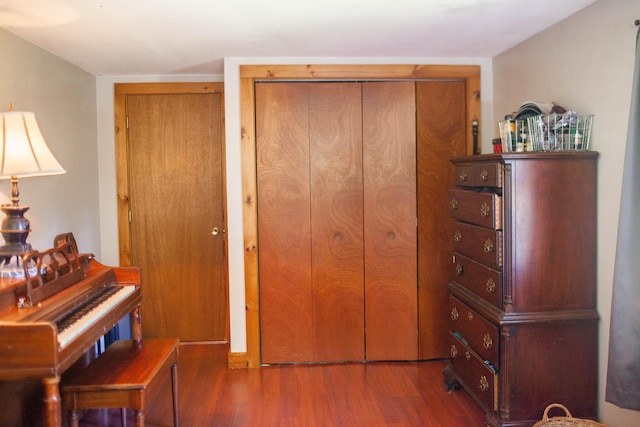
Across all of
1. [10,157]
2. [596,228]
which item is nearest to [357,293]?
[596,228]

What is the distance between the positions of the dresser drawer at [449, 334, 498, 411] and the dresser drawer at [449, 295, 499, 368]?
0.05m

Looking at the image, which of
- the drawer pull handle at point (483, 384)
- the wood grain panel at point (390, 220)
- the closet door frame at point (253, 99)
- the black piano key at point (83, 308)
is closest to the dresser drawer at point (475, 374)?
the drawer pull handle at point (483, 384)

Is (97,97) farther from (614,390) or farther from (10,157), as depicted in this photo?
(614,390)

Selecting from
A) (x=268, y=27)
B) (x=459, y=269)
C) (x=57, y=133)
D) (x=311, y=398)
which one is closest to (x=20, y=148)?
(x=57, y=133)

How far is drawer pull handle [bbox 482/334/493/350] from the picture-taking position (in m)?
2.78

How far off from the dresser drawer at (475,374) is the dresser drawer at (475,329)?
5cm

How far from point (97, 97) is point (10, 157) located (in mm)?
2066

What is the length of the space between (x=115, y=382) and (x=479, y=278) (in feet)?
6.06

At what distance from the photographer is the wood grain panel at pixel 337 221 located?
12.6 feet

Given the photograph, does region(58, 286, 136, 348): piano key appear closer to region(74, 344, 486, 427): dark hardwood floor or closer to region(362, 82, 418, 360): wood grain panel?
region(74, 344, 486, 427): dark hardwood floor

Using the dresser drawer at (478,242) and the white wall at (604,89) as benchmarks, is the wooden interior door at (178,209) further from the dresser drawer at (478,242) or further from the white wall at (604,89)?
the white wall at (604,89)

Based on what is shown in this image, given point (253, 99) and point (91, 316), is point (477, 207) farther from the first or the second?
point (91, 316)

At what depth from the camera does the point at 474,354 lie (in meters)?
2.99

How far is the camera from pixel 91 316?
7.66ft
